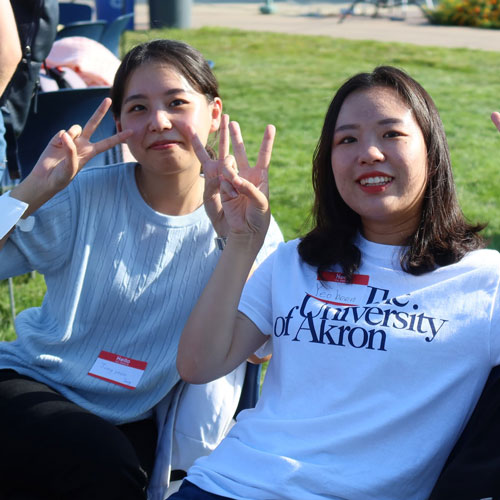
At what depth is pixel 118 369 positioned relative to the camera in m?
2.46

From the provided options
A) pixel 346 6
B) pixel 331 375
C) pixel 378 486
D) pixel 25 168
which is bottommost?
pixel 346 6

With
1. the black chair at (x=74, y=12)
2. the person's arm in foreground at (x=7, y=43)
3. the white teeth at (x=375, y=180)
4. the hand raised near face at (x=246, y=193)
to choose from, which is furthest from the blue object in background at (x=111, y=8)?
the white teeth at (x=375, y=180)

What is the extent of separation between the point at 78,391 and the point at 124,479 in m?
0.42

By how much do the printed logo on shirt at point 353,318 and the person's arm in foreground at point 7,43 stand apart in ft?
5.14

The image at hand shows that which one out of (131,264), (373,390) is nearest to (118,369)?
(131,264)

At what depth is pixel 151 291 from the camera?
2.47 metres

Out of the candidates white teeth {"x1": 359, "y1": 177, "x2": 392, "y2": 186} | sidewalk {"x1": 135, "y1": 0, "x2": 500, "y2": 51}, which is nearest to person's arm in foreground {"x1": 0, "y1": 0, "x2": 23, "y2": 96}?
white teeth {"x1": 359, "y1": 177, "x2": 392, "y2": 186}

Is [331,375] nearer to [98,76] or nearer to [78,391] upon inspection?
[78,391]

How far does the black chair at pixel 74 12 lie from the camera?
8.55 m

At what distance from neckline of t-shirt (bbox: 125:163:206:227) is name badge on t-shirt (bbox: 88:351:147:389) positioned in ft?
1.40

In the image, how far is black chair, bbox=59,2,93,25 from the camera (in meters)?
8.55

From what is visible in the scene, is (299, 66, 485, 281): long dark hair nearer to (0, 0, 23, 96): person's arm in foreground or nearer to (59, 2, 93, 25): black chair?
(0, 0, 23, 96): person's arm in foreground

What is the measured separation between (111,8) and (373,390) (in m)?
10.4

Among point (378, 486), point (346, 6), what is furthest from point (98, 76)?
point (346, 6)
